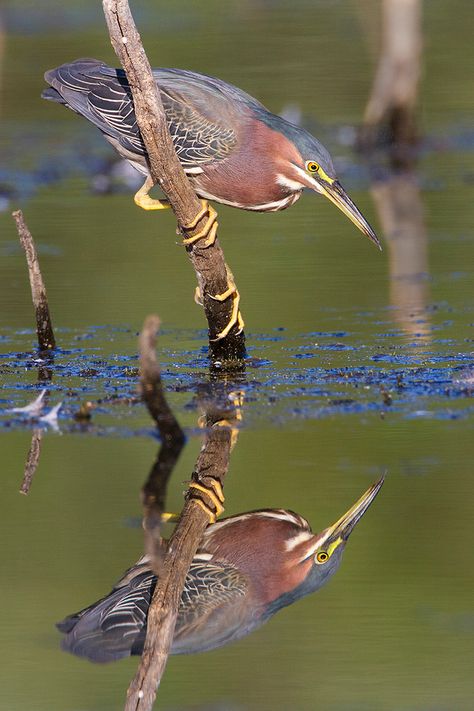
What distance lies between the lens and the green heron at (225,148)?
20.3 feet

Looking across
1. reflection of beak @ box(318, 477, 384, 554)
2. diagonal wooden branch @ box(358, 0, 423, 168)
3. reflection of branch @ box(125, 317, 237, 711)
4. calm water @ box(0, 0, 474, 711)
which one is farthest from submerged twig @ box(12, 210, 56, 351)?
diagonal wooden branch @ box(358, 0, 423, 168)

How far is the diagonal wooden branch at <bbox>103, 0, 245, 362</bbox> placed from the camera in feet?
18.7

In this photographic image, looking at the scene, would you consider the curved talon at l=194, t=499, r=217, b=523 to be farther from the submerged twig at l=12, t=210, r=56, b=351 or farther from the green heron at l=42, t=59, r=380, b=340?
the submerged twig at l=12, t=210, r=56, b=351

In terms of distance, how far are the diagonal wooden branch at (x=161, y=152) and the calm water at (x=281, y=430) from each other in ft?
1.54

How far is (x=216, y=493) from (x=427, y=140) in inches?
370

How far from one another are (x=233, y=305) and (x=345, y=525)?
2.06 meters

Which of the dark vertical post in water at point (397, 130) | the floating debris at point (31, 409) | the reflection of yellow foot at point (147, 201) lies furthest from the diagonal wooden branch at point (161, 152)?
the dark vertical post in water at point (397, 130)

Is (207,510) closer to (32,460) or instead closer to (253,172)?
(32,460)

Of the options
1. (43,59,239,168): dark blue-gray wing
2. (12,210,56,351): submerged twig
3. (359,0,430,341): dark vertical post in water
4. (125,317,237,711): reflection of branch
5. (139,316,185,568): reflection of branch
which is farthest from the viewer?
(359,0,430,341): dark vertical post in water

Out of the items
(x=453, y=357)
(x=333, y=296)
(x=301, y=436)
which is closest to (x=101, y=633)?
(x=301, y=436)

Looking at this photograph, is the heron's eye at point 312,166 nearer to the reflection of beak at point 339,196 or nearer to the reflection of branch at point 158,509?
the reflection of beak at point 339,196

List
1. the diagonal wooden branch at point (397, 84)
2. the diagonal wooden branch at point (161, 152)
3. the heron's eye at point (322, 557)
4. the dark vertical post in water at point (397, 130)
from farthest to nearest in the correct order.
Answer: the diagonal wooden branch at point (397, 84) < the dark vertical post in water at point (397, 130) < the diagonal wooden branch at point (161, 152) < the heron's eye at point (322, 557)

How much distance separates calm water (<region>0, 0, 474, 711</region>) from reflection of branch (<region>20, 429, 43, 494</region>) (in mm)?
36

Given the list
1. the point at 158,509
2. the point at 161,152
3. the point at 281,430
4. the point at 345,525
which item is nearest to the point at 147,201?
the point at 161,152
